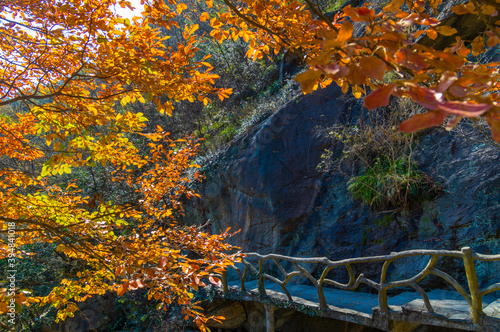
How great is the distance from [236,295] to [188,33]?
175 inches

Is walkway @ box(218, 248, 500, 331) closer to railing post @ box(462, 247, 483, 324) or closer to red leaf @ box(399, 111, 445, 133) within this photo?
railing post @ box(462, 247, 483, 324)

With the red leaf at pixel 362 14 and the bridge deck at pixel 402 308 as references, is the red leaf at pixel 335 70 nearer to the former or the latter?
the red leaf at pixel 362 14

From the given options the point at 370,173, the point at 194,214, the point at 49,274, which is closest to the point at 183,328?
the point at 194,214

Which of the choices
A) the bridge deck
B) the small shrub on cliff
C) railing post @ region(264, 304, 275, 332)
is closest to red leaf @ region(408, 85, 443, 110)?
the bridge deck

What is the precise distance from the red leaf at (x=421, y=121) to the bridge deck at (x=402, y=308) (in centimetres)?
310

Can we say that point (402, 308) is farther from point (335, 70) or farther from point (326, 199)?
point (335, 70)

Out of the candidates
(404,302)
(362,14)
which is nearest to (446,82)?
(362,14)

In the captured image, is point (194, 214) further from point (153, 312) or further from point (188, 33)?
point (188, 33)

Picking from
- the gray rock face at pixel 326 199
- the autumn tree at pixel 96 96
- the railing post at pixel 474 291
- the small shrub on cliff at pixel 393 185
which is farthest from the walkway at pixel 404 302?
the autumn tree at pixel 96 96

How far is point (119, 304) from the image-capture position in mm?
7098

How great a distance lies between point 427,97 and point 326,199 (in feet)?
18.1

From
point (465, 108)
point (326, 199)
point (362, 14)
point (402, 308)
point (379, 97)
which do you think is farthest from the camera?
point (326, 199)

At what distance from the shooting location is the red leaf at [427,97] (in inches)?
21.0

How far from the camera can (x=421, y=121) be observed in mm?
570
